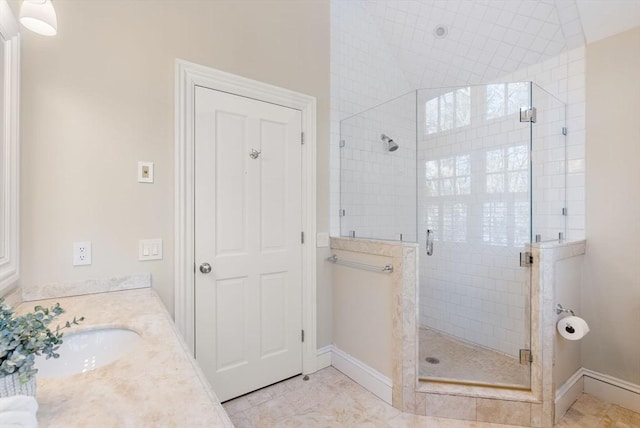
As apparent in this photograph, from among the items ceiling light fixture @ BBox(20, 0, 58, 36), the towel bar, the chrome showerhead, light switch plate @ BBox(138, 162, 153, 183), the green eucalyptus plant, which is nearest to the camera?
the green eucalyptus plant

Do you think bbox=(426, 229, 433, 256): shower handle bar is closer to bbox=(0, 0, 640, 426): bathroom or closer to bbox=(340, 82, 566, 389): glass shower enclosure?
bbox=(340, 82, 566, 389): glass shower enclosure

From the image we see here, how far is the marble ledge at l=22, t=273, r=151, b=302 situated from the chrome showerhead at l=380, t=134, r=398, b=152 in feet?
6.81

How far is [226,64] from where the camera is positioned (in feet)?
6.65

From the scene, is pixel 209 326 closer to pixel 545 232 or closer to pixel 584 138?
pixel 545 232

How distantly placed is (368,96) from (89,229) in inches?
95.6

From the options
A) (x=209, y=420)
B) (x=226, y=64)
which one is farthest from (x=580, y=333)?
(x=226, y=64)

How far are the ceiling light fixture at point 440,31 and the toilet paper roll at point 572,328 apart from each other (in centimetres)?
243

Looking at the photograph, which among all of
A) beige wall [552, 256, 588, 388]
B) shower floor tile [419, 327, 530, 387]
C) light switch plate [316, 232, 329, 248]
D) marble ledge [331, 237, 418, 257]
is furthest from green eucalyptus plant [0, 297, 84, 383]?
beige wall [552, 256, 588, 388]

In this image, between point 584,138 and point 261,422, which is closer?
point 261,422

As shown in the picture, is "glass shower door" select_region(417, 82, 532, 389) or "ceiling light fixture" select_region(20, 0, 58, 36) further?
"glass shower door" select_region(417, 82, 532, 389)

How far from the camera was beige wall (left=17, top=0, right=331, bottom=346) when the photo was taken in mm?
1482

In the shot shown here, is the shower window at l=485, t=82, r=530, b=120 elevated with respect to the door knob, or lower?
elevated

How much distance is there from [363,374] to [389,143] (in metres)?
1.88

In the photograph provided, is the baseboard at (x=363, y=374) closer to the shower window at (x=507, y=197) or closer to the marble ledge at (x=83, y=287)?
the shower window at (x=507, y=197)
